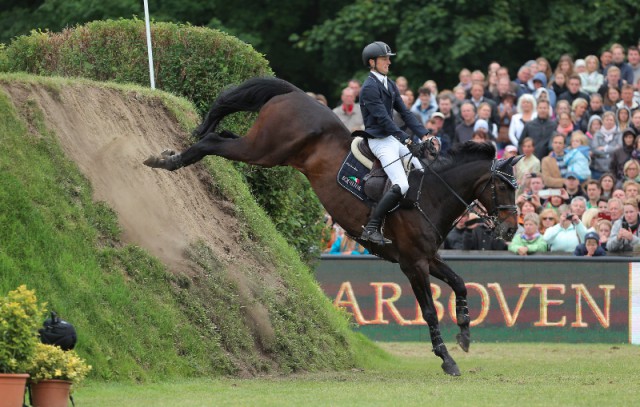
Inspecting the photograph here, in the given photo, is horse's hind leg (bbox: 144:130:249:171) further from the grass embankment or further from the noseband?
the noseband

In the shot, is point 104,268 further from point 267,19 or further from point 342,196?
point 267,19

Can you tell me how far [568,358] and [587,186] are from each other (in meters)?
4.94

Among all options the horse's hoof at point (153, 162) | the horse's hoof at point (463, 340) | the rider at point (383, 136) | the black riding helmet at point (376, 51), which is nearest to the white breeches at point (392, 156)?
the rider at point (383, 136)

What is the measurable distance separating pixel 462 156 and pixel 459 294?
1.69 metres

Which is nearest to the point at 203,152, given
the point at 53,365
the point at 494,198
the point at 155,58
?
the point at 155,58

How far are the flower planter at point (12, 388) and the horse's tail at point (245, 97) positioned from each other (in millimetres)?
5941

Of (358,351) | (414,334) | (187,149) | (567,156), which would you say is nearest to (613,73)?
(567,156)

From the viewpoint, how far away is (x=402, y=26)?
31750 millimetres

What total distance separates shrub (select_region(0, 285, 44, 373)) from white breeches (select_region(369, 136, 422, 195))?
562 cm

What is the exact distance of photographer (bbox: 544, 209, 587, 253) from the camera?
2312 cm

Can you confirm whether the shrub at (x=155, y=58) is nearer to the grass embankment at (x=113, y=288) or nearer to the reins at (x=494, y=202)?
the grass embankment at (x=113, y=288)

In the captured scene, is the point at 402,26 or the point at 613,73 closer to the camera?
the point at 613,73

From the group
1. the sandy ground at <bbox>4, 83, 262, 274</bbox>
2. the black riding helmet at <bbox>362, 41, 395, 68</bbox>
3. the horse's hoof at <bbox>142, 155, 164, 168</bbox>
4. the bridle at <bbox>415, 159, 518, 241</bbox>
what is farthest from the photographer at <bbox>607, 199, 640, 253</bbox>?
the horse's hoof at <bbox>142, 155, 164, 168</bbox>

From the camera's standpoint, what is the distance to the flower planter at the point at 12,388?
1088cm
